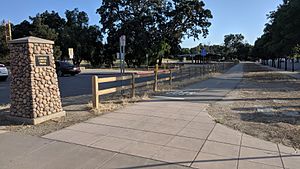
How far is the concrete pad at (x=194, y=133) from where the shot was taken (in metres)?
5.85

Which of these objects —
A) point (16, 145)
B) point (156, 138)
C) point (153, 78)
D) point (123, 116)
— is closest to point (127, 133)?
point (156, 138)

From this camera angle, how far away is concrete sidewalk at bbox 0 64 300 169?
440 centimetres

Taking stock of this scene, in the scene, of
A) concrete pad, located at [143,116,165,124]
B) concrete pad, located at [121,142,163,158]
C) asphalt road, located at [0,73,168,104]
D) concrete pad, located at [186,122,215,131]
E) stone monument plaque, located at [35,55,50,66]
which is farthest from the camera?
asphalt road, located at [0,73,168,104]

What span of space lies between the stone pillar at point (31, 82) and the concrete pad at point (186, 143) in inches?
131

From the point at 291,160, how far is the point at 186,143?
69.5 inches

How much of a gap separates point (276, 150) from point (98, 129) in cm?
357

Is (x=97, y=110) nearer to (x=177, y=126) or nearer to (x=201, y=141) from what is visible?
(x=177, y=126)

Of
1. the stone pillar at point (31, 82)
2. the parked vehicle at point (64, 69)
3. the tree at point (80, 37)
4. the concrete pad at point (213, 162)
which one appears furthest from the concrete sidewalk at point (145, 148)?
the tree at point (80, 37)

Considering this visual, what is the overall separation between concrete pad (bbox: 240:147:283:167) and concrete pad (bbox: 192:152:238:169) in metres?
0.29

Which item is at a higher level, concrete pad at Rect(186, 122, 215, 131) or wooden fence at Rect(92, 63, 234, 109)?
wooden fence at Rect(92, 63, 234, 109)

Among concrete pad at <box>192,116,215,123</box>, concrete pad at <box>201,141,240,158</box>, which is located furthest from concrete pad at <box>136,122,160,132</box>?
concrete pad at <box>201,141,240,158</box>

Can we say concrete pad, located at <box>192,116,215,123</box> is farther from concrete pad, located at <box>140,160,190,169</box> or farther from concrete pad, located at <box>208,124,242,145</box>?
concrete pad, located at <box>140,160,190,169</box>

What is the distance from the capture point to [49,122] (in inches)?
271

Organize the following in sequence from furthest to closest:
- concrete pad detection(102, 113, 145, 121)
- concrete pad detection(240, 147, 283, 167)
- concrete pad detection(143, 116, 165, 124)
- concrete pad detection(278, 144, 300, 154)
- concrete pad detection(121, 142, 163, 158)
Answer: concrete pad detection(102, 113, 145, 121)
concrete pad detection(143, 116, 165, 124)
concrete pad detection(278, 144, 300, 154)
concrete pad detection(121, 142, 163, 158)
concrete pad detection(240, 147, 283, 167)
